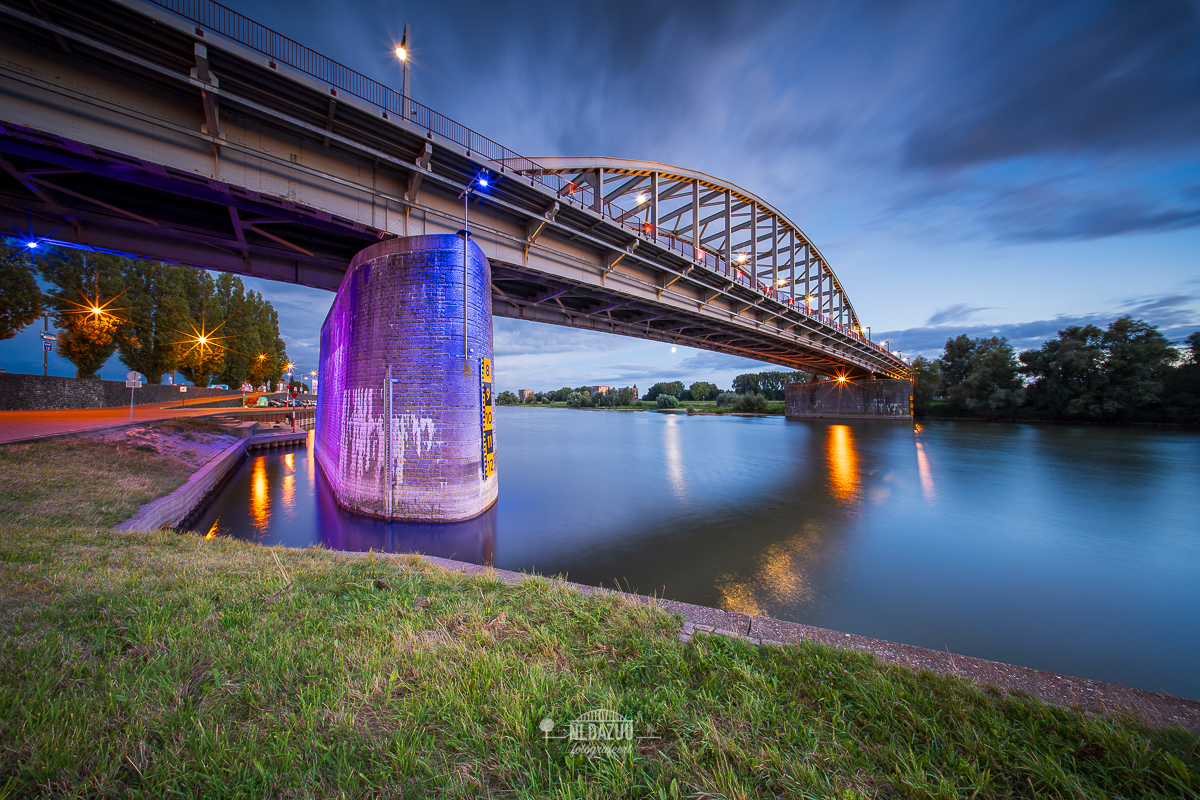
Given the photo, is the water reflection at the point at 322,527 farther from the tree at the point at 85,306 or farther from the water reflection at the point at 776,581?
the tree at the point at 85,306

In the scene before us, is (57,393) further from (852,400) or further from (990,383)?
(990,383)

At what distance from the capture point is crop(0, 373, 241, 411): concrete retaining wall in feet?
65.5

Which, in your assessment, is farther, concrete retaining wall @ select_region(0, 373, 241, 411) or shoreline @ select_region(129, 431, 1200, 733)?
concrete retaining wall @ select_region(0, 373, 241, 411)

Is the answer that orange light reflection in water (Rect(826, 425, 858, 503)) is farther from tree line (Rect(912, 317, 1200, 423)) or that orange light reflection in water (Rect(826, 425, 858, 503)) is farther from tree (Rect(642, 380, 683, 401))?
tree (Rect(642, 380, 683, 401))

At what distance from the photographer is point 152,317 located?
29.2 m

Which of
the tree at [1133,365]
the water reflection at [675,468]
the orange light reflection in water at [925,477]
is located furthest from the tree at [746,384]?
the orange light reflection in water at [925,477]

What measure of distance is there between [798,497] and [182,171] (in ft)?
61.7

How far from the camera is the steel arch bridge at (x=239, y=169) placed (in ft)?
22.0

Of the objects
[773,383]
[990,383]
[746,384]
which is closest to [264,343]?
[990,383]

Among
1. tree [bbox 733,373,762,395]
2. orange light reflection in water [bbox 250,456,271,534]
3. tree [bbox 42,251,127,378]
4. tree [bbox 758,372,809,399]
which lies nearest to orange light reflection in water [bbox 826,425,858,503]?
orange light reflection in water [bbox 250,456,271,534]

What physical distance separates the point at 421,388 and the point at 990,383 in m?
66.5

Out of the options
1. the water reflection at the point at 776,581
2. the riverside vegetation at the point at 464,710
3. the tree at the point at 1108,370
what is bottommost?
the water reflection at the point at 776,581

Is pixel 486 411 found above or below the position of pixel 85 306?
below

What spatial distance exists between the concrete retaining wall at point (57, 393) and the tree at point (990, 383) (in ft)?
270
